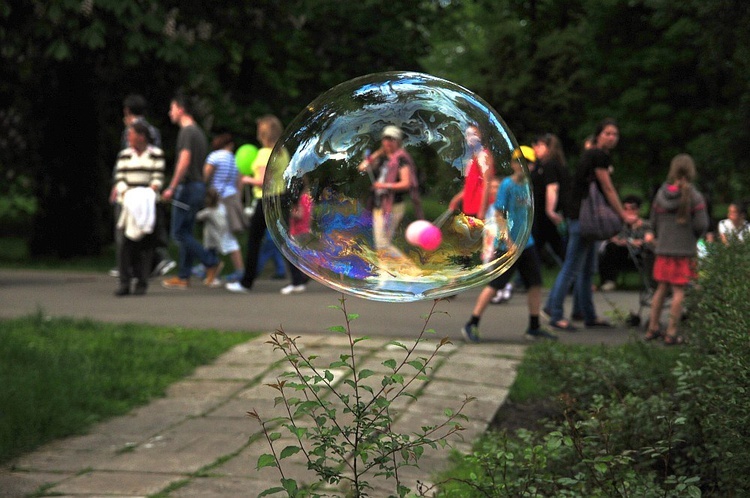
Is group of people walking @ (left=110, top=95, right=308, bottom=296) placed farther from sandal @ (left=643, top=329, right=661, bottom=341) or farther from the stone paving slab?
sandal @ (left=643, top=329, right=661, bottom=341)

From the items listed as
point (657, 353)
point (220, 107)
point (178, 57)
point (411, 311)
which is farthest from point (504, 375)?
point (220, 107)

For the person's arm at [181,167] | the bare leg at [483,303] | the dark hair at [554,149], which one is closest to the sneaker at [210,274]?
the person's arm at [181,167]

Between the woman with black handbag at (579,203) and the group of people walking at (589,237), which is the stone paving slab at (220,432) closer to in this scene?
the group of people walking at (589,237)

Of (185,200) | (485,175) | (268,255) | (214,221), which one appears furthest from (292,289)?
(485,175)

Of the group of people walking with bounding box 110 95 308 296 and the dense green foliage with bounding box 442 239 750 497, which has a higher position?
the group of people walking with bounding box 110 95 308 296

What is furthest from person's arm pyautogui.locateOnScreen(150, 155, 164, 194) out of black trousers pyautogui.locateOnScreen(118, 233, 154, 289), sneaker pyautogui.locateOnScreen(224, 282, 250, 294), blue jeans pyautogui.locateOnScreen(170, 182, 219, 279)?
sneaker pyautogui.locateOnScreen(224, 282, 250, 294)

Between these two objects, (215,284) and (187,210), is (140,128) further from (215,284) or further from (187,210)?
(215,284)

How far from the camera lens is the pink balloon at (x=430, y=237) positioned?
426 centimetres

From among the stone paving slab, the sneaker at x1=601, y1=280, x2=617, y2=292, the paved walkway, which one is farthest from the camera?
the sneaker at x1=601, y1=280, x2=617, y2=292

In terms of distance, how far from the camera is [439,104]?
4.37 meters

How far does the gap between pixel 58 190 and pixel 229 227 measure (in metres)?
7.49

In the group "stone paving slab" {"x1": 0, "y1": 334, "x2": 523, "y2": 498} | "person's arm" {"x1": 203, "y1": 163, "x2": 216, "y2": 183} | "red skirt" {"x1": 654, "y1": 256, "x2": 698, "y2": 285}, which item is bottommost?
"stone paving slab" {"x1": 0, "y1": 334, "x2": 523, "y2": 498}

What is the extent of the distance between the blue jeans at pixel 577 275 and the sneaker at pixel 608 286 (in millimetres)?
4712

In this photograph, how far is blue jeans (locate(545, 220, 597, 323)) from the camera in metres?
11.2
